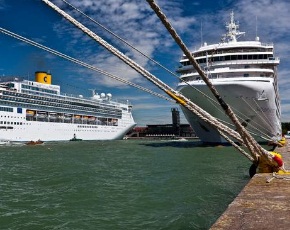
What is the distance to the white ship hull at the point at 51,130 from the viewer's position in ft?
216

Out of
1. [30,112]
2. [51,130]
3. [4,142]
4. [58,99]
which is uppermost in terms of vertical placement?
[58,99]

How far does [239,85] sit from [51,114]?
178 ft

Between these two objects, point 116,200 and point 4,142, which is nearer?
point 116,200

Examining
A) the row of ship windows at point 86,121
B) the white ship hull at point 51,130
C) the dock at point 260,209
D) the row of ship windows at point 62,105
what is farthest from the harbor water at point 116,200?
the row of ship windows at point 86,121

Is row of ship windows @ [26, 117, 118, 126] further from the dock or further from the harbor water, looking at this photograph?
the dock

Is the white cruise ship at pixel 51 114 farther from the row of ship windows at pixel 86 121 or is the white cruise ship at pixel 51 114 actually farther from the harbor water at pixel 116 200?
the harbor water at pixel 116 200

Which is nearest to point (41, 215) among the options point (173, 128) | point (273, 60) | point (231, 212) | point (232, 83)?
point (231, 212)

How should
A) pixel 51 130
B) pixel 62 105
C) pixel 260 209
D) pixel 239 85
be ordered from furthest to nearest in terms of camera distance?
pixel 62 105
pixel 51 130
pixel 239 85
pixel 260 209

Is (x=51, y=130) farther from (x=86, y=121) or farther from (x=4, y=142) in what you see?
(x=4, y=142)

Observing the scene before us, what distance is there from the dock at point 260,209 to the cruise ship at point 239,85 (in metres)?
21.9

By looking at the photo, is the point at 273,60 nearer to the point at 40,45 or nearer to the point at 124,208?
the point at 124,208

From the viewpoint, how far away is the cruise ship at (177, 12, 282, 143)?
32.0m

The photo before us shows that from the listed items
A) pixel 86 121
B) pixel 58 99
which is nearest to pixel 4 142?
pixel 58 99

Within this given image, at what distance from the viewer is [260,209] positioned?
17.5 ft
